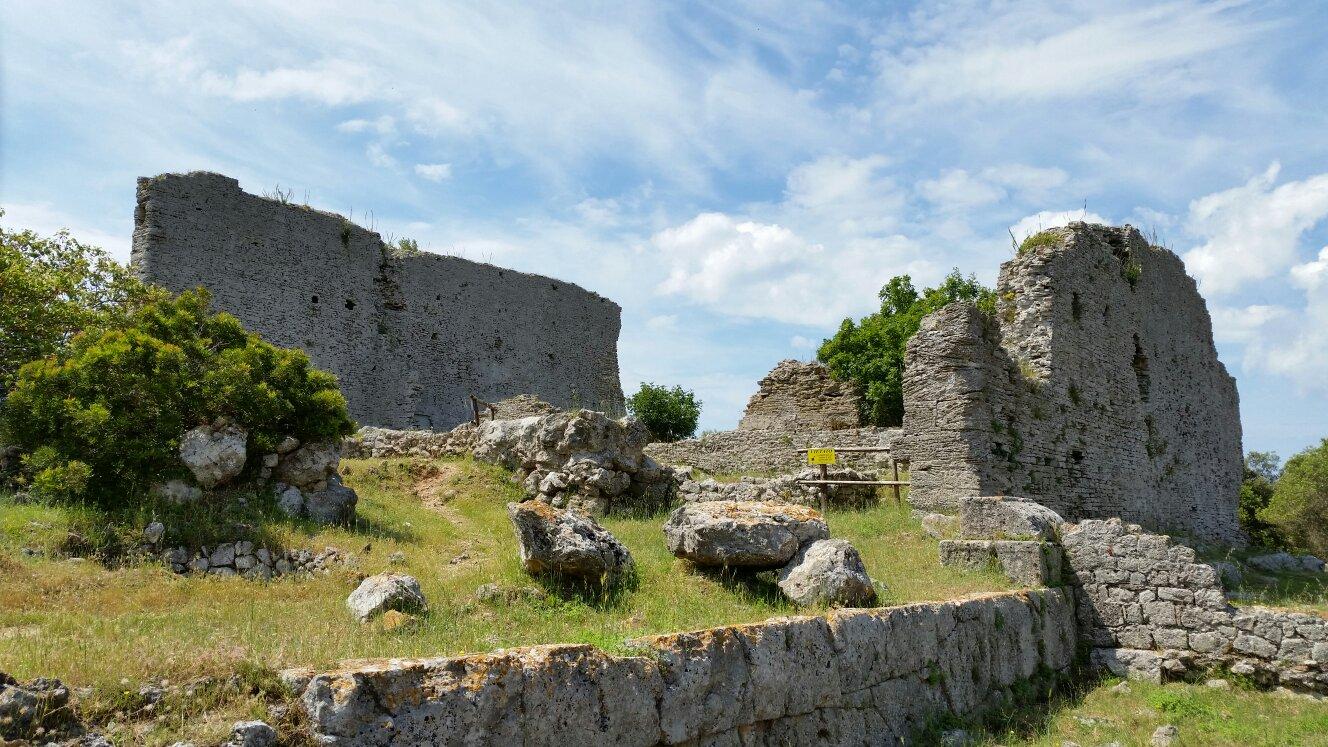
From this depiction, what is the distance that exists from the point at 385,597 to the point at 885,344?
86.6 ft

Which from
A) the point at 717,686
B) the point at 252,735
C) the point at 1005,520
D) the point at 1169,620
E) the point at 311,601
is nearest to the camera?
the point at 252,735

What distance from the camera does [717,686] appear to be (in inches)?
186

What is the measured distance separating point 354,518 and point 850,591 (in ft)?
22.6

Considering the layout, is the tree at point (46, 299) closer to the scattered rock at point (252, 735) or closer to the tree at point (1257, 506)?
the scattered rock at point (252, 735)

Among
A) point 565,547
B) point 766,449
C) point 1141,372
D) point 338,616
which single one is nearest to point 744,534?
point 565,547

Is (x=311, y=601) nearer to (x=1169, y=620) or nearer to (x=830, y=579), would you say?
(x=830, y=579)

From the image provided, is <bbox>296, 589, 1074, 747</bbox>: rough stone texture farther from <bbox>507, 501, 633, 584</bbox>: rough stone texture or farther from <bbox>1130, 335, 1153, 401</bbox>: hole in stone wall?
<bbox>1130, 335, 1153, 401</bbox>: hole in stone wall

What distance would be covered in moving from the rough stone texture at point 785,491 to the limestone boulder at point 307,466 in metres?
5.59

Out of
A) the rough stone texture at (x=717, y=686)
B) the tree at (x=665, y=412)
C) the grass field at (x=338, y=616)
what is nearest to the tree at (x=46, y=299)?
the grass field at (x=338, y=616)

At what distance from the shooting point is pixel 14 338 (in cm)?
1184

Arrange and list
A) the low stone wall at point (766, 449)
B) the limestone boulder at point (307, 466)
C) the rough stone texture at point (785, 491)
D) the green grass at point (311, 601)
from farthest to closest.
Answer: the low stone wall at point (766, 449), the rough stone texture at point (785, 491), the limestone boulder at point (307, 466), the green grass at point (311, 601)

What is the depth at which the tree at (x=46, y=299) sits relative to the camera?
462 inches

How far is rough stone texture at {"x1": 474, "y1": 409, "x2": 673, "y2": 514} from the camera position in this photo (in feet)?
43.0

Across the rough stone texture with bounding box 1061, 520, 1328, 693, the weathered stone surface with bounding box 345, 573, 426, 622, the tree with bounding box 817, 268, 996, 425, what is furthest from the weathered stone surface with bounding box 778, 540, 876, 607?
the tree with bounding box 817, 268, 996, 425
